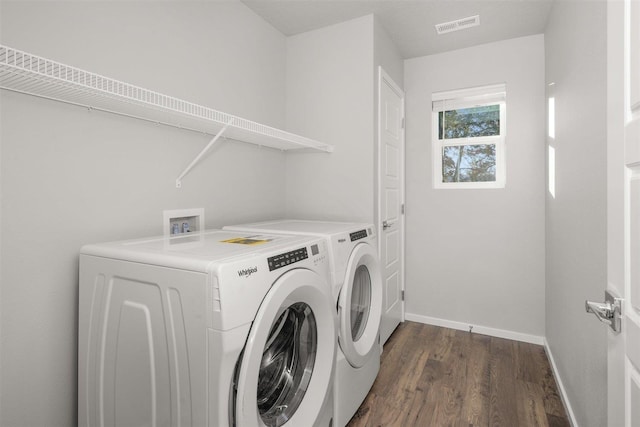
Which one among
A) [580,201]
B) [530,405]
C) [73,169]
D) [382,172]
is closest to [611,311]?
[580,201]

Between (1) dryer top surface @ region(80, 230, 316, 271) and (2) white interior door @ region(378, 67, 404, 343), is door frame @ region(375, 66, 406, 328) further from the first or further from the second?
(1) dryer top surface @ region(80, 230, 316, 271)

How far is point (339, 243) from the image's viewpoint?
157 cm

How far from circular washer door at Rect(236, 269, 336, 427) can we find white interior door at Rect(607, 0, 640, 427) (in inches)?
34.0

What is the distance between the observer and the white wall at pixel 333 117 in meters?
2.37

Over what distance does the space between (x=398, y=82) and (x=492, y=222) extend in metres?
1.46

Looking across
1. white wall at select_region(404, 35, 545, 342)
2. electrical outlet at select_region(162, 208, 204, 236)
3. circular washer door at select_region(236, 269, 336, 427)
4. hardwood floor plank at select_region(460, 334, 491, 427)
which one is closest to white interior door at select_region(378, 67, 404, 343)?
white wall at select_region(404, 35, 545, 342)

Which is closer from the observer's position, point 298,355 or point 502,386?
point 298,355

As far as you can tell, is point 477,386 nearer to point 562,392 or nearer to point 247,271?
point 562,392

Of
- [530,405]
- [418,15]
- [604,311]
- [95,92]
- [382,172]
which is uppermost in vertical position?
[418,15]

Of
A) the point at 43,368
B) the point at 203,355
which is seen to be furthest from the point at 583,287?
the point at 43,368

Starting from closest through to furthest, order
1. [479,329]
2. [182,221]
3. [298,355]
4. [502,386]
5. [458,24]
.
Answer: [298,355] < [182,221] < [502,386] < [458,24] < [479,329]

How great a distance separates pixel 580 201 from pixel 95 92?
2.04 metres

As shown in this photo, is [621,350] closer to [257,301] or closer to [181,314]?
[257,301]

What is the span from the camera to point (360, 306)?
1959mm
